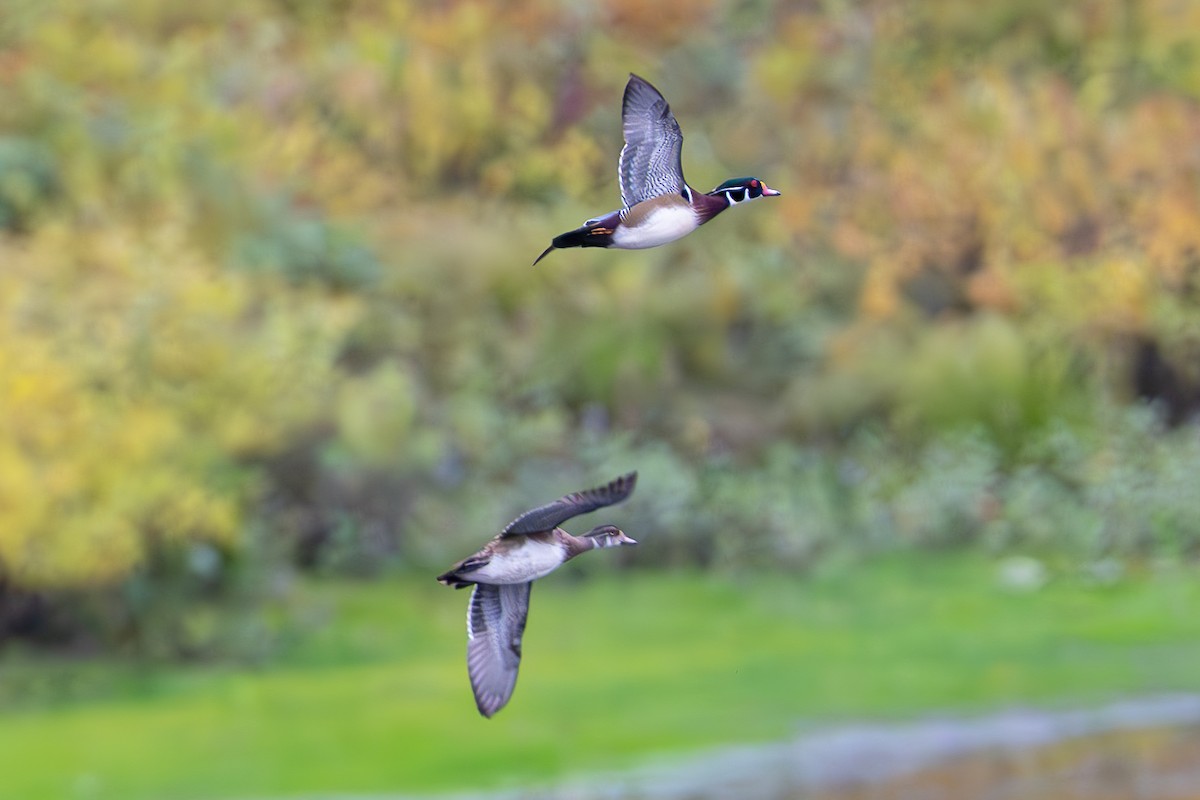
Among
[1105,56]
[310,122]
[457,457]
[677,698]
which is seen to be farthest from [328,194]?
[1105,56]

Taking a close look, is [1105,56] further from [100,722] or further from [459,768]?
[100,722]

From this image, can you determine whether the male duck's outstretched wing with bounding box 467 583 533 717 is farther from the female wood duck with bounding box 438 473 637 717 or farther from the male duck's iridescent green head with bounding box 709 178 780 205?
the male duck's iridescent green head with bounding box 709 178 780 205

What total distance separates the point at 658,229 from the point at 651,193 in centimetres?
33

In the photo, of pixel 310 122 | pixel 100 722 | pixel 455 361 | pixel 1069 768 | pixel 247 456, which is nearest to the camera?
pixel 100 722

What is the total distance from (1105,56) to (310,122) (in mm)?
7338

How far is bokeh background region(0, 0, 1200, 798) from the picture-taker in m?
14.8

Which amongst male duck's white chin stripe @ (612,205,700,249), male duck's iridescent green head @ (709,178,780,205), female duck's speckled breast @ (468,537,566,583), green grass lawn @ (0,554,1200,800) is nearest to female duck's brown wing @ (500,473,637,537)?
female duck's speckled breast @ (468,537,566,583)

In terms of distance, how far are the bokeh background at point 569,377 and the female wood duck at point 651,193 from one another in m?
9.11

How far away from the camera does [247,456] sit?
54.1 ft

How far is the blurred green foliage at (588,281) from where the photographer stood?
51.1 feet

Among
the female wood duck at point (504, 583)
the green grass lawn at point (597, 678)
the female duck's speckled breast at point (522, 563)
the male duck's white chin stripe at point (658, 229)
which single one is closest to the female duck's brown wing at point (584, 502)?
the female wood duck at point (504, 583)

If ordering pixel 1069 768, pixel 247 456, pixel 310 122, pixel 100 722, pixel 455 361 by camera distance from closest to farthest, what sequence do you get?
pixel 100 722, pixel 1069 768, pixel 247 456, pixel 455 361, pixel 310 122

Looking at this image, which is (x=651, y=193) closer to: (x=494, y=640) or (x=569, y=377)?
(x=494, y=640)

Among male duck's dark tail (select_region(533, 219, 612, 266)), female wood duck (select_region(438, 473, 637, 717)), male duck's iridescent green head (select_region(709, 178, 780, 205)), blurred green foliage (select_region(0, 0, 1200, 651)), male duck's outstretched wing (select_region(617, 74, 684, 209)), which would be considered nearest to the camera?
male duck's dark tail (select_region(533, 219, 612, 266))
